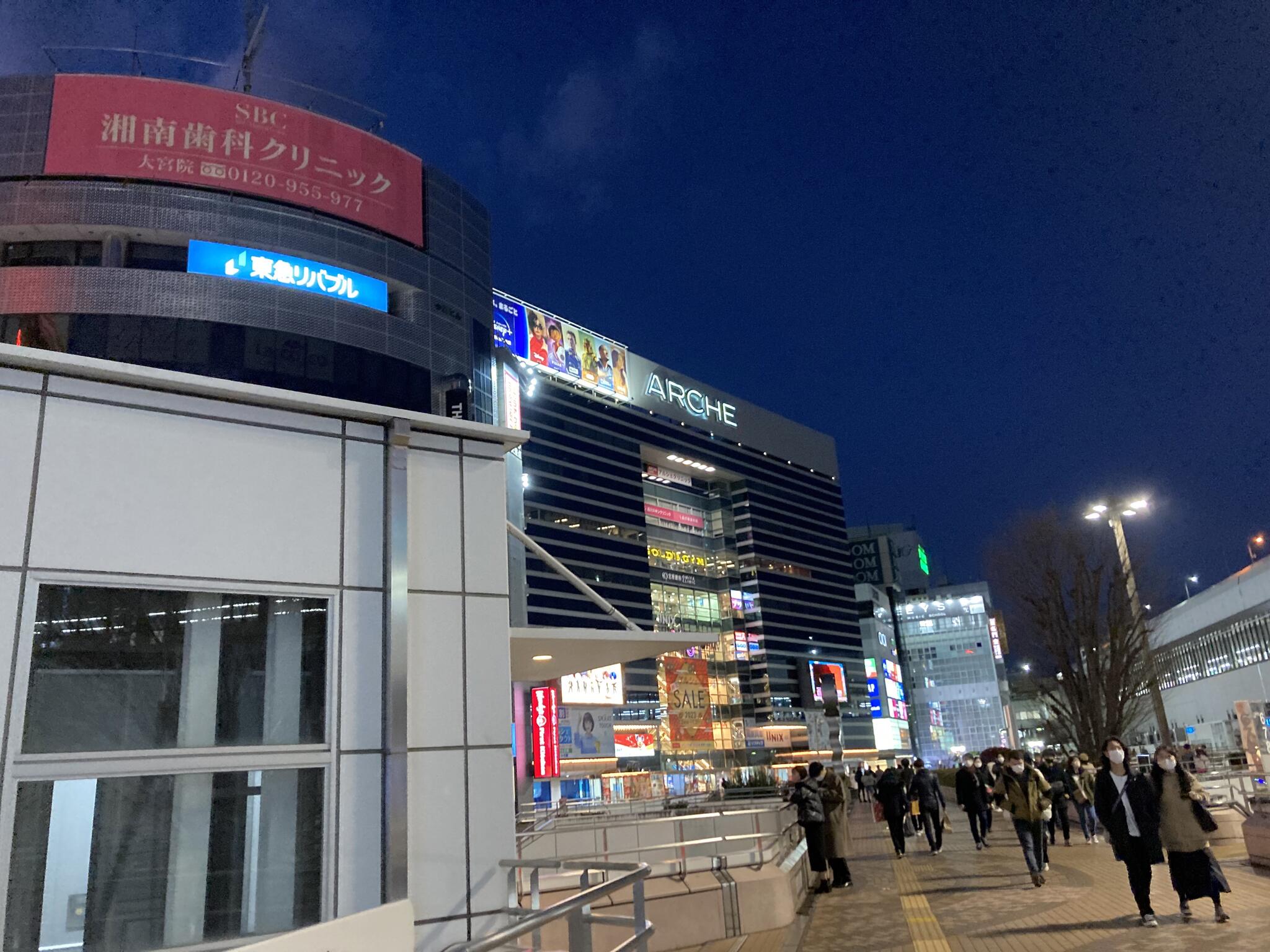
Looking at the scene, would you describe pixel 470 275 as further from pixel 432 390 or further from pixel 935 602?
pixel 935 602

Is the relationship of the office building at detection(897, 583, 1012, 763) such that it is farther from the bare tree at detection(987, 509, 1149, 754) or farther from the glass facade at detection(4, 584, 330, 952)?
the glass facade at detection(4, 584, 330, 952)

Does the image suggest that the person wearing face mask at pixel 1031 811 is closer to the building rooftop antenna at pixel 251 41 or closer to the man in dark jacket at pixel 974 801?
the man in dark jacket at pixel 974 801

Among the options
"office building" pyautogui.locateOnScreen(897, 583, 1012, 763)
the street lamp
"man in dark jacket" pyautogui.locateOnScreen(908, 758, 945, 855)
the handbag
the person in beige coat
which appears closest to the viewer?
the handbag

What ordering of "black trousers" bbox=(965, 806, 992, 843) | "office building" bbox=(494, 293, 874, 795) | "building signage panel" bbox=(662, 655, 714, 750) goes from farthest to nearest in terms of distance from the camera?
"building signage panel" bbox=(662, 655, 714, 750) → "office building" bbox=(494, 293, 874, 795) → "black trousers" bbox=(965, 806, 992, 843)

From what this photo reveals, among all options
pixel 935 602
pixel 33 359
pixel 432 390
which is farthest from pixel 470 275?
pixel 935 602

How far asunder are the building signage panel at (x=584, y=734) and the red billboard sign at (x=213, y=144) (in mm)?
25655

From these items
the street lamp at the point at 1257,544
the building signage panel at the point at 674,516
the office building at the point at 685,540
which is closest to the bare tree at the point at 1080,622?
the office building at the point at 685,540

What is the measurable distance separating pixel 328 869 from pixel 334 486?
2342mm

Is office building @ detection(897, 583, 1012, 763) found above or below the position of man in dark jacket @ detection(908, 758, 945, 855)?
above

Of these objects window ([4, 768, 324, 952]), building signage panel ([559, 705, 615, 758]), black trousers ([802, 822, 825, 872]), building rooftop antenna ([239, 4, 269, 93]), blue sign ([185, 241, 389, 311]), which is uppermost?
building rooftop antenna ([239, 4, 269, 93])

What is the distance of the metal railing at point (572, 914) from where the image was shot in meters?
3.35

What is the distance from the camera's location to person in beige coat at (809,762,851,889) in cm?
1101

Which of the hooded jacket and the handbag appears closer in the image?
the handbag

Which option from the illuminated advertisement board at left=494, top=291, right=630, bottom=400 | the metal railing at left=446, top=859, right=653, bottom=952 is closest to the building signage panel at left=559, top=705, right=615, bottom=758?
the metal railing at left=446, top=859, right=653, bottom=952
